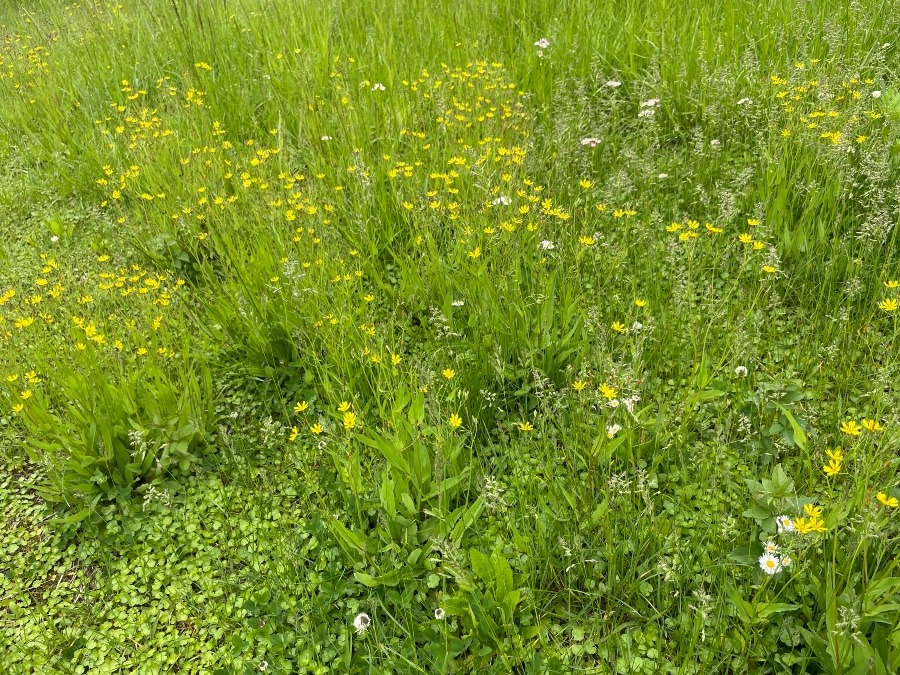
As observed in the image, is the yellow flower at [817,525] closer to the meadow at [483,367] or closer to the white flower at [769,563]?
the meadow at [483,367]

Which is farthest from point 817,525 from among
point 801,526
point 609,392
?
point 609,392

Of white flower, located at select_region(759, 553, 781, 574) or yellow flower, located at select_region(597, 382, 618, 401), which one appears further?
yellow flower, located at select_region(597, 382, 618, 401)

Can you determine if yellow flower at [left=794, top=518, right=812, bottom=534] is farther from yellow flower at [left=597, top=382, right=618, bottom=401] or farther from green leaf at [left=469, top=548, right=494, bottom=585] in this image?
green leaf at [left=469, top=548, right=494, bottom=585]

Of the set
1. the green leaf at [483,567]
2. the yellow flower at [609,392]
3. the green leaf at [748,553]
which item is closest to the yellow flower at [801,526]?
the green leaf at [748,553]

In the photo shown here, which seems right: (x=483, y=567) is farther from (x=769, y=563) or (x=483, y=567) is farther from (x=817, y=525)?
(x=817, y=525)

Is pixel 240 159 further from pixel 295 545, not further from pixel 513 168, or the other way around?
pixel 295 545

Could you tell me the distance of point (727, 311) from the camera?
7.95 ft

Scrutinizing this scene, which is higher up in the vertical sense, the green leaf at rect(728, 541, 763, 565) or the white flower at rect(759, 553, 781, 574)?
the white flower at rect(759, 553, 781, 574)

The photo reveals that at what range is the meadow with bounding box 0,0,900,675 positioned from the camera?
66.7 inches

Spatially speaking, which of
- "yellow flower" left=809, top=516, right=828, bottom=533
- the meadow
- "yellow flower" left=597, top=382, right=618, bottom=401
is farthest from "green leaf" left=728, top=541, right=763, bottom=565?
"yellow flower" left=597, top=382, right=618, bottom=401

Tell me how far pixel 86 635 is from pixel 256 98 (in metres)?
3.51

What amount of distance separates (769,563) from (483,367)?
3.73 ft

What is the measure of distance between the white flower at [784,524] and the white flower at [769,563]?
0.07 metres

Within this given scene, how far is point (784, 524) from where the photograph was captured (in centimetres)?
150
